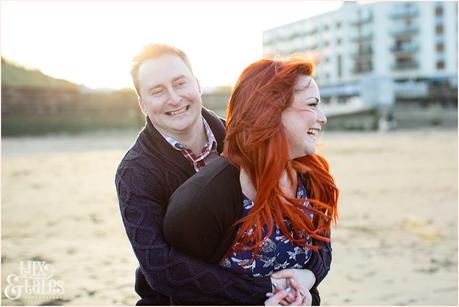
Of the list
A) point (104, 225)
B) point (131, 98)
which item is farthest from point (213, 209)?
point (131, 98)

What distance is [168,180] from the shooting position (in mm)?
2312

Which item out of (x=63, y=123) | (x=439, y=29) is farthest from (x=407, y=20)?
(x=63, y=123)

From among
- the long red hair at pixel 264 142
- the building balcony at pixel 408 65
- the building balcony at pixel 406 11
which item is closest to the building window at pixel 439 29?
the building balcony at pixel 406 11

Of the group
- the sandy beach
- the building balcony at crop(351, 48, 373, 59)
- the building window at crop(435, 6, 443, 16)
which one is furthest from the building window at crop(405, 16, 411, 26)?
the sandy beach

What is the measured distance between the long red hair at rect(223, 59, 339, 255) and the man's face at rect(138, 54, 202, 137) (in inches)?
9.9

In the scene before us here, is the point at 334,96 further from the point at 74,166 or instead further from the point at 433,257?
the point at 433,257

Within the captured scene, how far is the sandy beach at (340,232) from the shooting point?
5.32 metres

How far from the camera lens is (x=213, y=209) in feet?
6.89

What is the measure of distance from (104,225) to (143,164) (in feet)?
20.2

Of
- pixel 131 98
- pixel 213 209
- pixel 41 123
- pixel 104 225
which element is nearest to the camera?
pixel 213 209

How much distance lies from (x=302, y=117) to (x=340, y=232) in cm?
571

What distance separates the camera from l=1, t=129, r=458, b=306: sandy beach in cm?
532

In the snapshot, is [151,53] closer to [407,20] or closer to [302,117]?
[302,117]

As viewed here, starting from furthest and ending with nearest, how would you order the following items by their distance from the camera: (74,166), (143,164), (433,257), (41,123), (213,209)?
(41,123)
(74,166)
(433,257)
(143,164)
(213,209)
